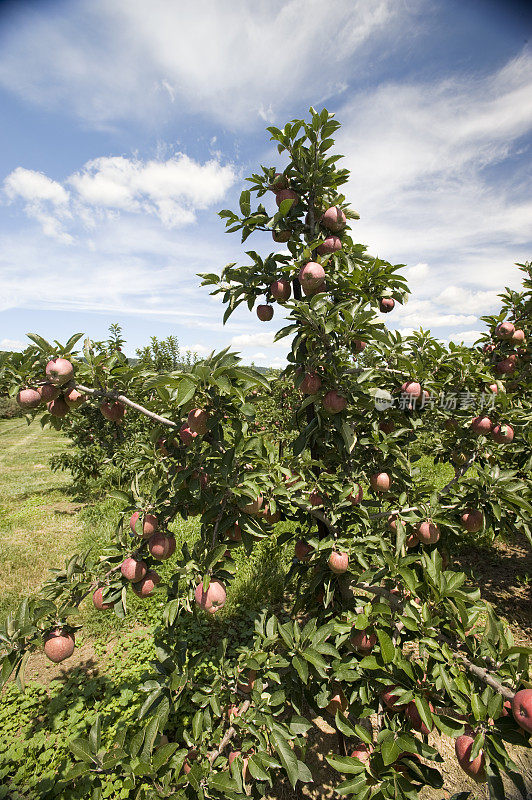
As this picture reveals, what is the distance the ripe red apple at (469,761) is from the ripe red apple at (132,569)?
1.35m

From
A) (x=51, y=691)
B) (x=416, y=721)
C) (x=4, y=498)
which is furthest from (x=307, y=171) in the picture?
(x=4, y=498)

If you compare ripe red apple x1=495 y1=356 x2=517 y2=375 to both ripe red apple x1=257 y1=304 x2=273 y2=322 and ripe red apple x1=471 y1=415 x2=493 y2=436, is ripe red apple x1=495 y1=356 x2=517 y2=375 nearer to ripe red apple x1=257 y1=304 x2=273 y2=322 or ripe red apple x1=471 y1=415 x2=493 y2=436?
ripe red apple x1=471 y1=415 x2=493 y2=436

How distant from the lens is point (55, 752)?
2523mm

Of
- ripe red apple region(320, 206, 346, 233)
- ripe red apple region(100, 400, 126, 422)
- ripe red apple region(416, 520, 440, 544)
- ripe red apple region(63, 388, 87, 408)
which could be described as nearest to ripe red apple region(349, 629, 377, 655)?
ripe red apple region(416, 520, 440, 544)

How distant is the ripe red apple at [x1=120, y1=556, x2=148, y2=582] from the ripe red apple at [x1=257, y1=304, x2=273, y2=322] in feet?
4.83

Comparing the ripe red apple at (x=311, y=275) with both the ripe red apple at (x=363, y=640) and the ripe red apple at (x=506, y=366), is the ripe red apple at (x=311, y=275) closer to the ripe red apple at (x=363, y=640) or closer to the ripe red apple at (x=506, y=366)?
the ripe red apple at (x=363, y=640)

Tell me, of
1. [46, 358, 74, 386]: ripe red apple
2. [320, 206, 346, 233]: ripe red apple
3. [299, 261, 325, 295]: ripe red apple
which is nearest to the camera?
[46, 358, 74, 386]: ripe red apple

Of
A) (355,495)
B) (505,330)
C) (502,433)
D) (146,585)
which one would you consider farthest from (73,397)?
(505,330)

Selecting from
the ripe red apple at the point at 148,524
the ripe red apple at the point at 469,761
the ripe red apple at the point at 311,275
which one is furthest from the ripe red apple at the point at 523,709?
the ripe red apple at the point at 311,275

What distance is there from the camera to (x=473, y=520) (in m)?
2.02

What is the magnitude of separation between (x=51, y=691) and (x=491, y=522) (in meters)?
3.68

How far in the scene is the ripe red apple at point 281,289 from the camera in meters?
2.04

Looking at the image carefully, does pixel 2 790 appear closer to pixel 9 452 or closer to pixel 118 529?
pixel 118 529

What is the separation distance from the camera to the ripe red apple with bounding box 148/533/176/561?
1638 millimetres
